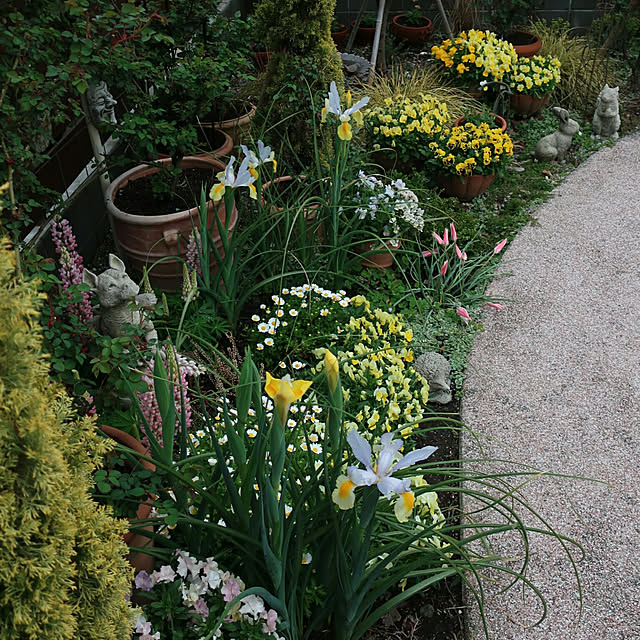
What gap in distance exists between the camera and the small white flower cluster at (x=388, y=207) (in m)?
3.20

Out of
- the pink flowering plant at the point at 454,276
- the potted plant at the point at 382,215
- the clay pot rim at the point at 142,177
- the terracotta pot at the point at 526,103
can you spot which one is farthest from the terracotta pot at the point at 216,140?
the terracotta pot at the point at 526,103

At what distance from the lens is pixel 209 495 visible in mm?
1537

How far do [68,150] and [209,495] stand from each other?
248 centimetres

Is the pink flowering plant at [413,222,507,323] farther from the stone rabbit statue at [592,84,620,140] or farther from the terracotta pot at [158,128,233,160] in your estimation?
the stone rabbit statue at [592,84,620,140]

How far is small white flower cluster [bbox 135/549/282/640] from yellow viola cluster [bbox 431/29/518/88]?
446cm

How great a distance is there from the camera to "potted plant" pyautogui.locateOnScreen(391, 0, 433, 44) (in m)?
6.40

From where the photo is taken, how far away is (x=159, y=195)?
2.99m

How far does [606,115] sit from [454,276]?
2.56 m

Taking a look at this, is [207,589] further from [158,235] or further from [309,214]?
[309,214]

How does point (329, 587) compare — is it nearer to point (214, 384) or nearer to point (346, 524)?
point (346, 524)

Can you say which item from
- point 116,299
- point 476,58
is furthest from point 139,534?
point 476,58

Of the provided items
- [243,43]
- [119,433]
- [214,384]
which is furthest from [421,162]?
[119,433]

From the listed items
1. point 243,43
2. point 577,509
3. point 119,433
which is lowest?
point 577,509

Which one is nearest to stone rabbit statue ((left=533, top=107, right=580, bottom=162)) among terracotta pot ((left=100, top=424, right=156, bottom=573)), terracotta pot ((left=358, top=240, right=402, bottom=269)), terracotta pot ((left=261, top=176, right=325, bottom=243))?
terracotta pot ((left=358, top=240, right=402, bottom=269))
